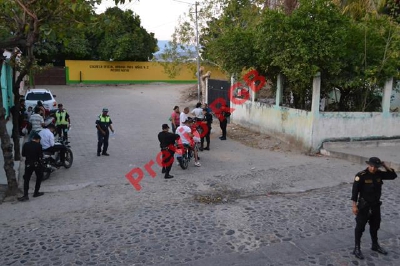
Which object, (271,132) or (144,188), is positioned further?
(271,132)

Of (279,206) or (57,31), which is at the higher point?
(57,31)

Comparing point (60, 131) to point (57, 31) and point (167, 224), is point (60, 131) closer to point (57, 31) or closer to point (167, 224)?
point (57, 31)

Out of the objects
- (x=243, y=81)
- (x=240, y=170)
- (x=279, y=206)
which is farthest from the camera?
(x=243, y=81)

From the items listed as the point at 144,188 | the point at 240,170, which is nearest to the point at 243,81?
the point at 240,170

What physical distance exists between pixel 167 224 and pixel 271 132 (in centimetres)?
875

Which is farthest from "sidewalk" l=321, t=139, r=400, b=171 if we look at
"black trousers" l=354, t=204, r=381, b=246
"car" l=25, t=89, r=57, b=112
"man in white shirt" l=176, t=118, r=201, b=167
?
"car" l=25, t=89, r=57, b=112

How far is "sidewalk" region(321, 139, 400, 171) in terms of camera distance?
11068 mm

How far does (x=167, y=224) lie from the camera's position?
6.53 m

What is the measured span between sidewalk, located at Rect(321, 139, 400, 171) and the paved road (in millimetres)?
328

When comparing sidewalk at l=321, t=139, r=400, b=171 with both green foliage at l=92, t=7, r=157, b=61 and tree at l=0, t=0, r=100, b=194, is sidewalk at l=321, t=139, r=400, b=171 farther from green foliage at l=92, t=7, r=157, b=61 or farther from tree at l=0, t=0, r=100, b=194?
green foliage at l=92, t=7, r=157, b=61

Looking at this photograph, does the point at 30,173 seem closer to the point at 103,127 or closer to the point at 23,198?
the point at 23,198

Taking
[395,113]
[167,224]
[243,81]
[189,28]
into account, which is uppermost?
[189,28]

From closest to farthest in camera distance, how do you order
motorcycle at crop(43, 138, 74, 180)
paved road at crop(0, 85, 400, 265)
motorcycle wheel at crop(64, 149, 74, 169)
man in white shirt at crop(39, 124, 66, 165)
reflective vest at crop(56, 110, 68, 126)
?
paved road at crop(0, 85, 400, 265), motorcycle at crop(43, 138, 74, 180), man in white shirt at crop(39, 124, 66, 165), motorcycle wheel at crop(64, 149, 74, 169), reflective vest at crop(56, 110, 68, 126)

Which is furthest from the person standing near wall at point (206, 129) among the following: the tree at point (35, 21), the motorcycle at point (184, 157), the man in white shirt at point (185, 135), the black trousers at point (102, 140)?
the tree at point (35, 21)
